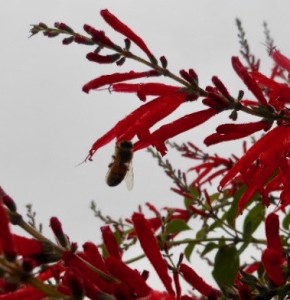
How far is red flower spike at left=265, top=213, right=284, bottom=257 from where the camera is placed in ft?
7.88

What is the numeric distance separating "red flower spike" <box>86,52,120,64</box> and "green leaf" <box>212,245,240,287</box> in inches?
65.3

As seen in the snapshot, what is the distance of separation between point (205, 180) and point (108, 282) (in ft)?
14.8

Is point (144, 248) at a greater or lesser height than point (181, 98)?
lesser

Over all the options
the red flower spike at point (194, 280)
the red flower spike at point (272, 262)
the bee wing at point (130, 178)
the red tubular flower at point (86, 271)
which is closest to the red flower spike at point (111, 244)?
the red tubular flower at point (86, 271)

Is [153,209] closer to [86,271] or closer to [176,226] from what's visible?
[176,226]

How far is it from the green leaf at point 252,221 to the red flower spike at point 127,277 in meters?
3.00

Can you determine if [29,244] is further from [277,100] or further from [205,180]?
[205,180]

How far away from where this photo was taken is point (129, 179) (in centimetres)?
459

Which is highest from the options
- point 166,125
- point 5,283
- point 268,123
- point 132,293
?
point 166,125

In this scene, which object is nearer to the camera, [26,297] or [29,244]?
[26,297]

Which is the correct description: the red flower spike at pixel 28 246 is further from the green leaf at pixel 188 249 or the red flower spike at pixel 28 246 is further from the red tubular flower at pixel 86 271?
the green leaf at pixel 188 249

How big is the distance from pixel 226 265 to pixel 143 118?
170cm

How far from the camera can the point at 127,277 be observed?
205 centimetres

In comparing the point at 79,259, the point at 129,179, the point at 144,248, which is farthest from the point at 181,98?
the point at 129,179
